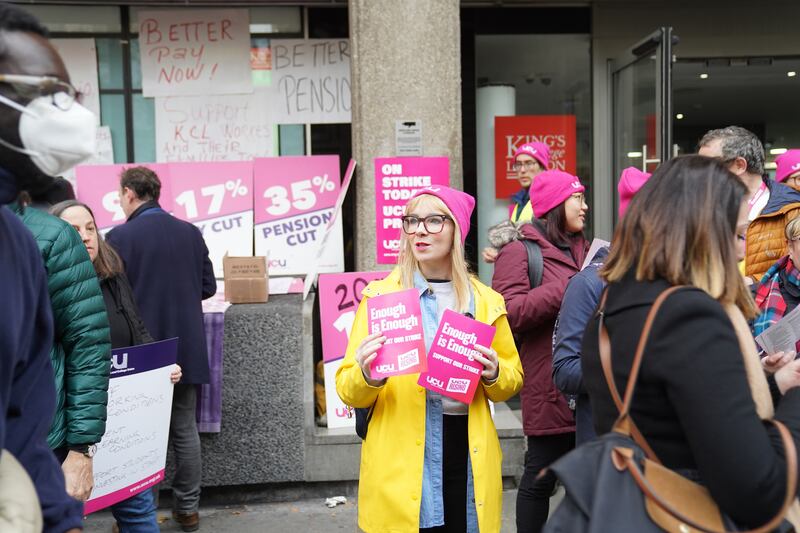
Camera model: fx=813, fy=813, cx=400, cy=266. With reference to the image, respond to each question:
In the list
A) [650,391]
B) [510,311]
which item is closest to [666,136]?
[510,311]

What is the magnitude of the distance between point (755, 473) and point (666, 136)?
467 cm

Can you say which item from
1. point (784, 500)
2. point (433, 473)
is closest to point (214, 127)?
point (433, 473)

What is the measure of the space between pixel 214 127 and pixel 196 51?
711 mm

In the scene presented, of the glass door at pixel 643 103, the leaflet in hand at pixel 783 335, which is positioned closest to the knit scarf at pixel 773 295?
the leaflet in hand at pixel 783 335

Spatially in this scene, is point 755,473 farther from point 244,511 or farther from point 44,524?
point 244,511

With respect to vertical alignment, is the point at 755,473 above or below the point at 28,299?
below

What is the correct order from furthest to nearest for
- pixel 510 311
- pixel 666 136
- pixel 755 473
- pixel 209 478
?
pixel 666 136
pixel 209 478
pixel 510 311
pixel 755 473

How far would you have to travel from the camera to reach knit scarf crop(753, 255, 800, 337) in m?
3.47

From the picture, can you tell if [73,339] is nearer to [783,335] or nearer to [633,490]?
[633,490]

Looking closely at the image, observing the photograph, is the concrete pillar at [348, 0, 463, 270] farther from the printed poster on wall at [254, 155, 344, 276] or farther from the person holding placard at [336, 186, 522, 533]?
the person holding placard at [336, 186, 522, 533]

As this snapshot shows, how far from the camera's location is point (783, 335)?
2828mm

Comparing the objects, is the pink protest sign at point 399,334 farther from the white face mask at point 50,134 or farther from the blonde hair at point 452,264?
the white face mask at point 50,134

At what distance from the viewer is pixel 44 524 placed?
1.91 meters

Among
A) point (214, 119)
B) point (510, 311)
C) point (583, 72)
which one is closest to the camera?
→ point (510, 311)
